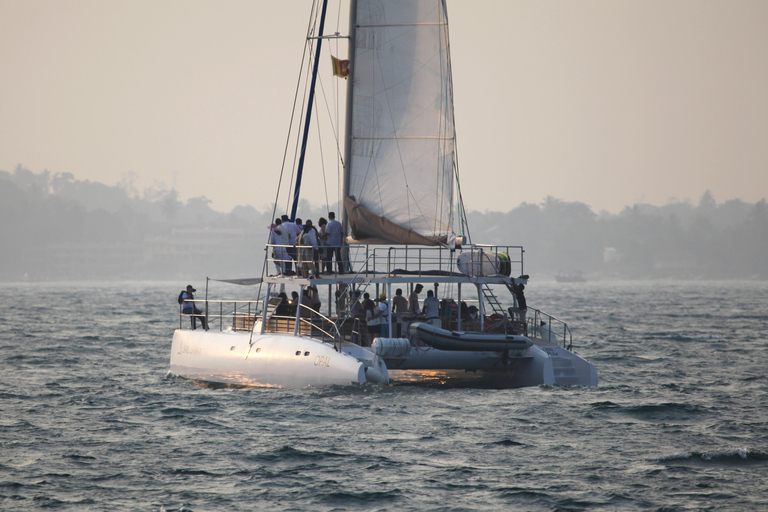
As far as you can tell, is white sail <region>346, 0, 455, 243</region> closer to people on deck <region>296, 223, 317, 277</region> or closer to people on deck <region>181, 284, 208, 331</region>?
people on deck <region>296, 223, 317, 277</region>

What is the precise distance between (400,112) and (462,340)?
6.65 metres

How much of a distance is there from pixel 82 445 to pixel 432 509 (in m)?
7.27

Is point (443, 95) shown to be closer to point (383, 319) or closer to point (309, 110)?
point (309, 110)

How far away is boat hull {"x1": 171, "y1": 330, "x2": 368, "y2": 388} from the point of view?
21.7 meters

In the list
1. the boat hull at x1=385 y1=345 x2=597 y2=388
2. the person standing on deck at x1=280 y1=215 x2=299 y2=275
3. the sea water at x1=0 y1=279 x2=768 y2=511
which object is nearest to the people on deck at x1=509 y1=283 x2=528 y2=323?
the boat hull at x1=385 y1=345 x2=597 y2=388

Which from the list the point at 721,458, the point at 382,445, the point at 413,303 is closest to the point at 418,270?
the point at 413,303

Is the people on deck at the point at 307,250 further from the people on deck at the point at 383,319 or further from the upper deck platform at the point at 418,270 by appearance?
the people on deck at the point at 383,319

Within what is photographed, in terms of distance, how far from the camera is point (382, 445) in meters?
17.7

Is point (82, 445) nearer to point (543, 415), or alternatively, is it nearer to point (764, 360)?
point (543, 415)

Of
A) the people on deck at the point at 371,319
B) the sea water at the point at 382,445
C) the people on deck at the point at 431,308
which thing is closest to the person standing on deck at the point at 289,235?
the people on deck at the point at 371,319

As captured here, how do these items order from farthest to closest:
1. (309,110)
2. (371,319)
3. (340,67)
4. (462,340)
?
(309,110), (340,67), (371,319), (462,340)

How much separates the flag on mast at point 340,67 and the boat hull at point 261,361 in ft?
23.1

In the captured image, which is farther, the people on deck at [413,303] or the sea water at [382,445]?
the people on deck at [413,303]

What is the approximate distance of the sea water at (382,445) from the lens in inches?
571
